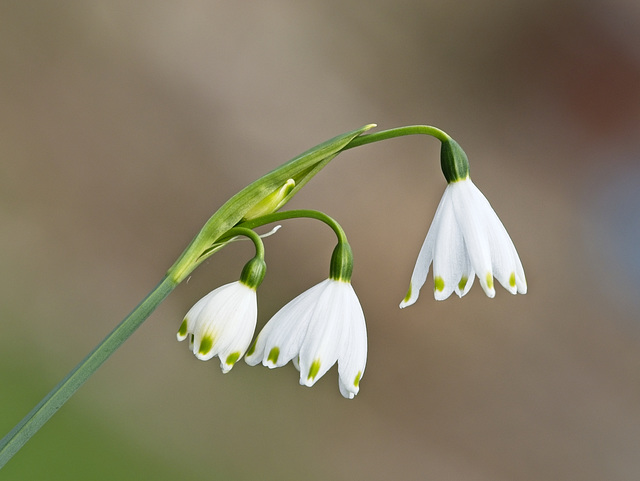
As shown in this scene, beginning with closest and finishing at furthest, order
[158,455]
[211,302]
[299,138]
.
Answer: [211,302], [158,455], [299,138]

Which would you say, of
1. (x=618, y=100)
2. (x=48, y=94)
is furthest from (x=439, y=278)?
(x=618, y=100)

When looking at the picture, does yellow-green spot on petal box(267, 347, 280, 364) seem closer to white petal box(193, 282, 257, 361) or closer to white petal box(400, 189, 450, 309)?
white petal box(193, 282, 257, 361)

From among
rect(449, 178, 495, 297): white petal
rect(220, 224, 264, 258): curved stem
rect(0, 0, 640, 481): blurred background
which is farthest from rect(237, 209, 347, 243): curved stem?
rect(0, 0, 640, 481): blurred background

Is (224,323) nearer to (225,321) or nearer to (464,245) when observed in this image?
(225,321)

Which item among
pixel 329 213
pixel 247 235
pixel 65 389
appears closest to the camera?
pixel 65 389

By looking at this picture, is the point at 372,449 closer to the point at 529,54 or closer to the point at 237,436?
the point at 237,436

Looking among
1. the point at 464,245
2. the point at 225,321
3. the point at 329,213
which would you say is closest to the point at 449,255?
the point at 464,245
